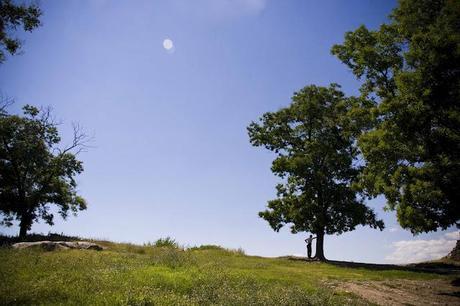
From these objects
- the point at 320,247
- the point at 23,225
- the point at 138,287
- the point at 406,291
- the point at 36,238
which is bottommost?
the point at 406,291

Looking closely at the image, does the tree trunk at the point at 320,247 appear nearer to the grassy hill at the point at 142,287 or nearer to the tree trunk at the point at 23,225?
the grassy hill at the point at 142,287

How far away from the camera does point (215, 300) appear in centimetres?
1036

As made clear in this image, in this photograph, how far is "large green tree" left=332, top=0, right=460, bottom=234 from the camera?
16.3m

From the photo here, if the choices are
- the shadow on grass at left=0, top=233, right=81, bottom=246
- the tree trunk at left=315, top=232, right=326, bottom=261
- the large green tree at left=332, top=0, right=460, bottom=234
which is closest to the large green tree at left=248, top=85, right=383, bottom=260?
the tree trunk at left=315, top=232, right=326, bottom=261

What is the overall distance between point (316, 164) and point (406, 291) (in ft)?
62.3

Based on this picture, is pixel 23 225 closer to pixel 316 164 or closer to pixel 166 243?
pixel 166 243

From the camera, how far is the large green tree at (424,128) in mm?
16297

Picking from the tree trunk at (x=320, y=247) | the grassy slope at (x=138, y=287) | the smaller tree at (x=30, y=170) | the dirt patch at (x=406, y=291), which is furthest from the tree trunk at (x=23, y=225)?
the dirt patch at (x=406, y=291)

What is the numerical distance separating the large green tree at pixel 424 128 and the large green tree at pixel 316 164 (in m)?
11.1

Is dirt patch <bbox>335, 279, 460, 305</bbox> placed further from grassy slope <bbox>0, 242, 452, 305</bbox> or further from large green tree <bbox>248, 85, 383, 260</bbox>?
large green tree <bbox>248, 85, 383, 260</bbox>

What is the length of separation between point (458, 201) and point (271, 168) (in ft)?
63.3

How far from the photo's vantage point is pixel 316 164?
34188mm

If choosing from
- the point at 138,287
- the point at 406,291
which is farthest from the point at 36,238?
the point at 406,291

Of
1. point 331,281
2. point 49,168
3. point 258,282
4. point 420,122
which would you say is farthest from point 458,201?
point 49,168
